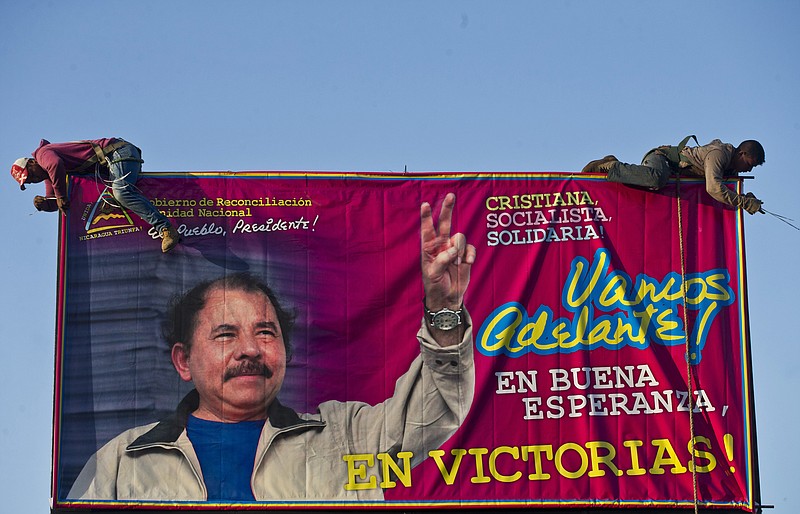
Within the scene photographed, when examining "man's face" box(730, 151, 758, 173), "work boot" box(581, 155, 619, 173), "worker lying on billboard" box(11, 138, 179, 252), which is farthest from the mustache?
"man's face" box(730, 151, 758, 173)

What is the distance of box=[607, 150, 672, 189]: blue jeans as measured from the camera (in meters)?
18.4

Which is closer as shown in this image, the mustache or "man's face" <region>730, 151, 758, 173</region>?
the mustache

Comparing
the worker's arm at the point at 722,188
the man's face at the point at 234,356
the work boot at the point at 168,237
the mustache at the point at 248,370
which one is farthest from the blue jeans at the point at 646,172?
the work boot at the point at 168,237

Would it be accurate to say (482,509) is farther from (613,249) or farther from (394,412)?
(613,249)

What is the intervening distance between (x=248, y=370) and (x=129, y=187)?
282 cm

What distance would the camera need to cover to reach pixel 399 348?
59.8 feet

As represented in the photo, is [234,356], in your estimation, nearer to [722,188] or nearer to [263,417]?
[263,417]

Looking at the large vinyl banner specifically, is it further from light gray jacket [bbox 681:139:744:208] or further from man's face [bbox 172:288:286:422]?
light gray jacket [bbox 681:139:744:208]

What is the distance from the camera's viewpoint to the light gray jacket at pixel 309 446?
58.3 ft

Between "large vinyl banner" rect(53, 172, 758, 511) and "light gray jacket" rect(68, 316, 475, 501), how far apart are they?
3 cm

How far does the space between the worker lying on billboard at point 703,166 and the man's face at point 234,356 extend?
4972 millimetres

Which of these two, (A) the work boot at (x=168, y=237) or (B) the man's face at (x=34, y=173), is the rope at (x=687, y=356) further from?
(B) the man's face at (x=34, y=173)

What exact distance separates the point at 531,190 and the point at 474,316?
1.86m

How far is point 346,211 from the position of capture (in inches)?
727
